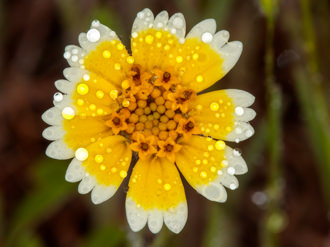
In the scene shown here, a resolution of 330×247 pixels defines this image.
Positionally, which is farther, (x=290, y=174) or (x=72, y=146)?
(x=290, y=174)

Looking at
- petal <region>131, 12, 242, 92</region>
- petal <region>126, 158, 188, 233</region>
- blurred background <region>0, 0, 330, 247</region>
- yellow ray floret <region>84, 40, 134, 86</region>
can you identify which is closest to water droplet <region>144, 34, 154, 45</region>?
petal <region>131, 12, 242, 92</region>

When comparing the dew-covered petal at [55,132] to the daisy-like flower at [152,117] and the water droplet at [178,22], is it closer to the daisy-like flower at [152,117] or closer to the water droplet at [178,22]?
the daisy-like flower at [152,117]

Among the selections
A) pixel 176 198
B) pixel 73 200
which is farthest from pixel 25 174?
pixel 176 198

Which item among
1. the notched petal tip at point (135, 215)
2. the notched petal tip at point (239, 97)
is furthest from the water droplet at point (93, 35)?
the notched petal tip at point (135, 215)

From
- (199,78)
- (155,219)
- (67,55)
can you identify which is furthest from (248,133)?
(67,55)

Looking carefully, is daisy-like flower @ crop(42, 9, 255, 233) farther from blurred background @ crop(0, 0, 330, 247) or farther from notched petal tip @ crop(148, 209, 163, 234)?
blurred background @ crop(0, 0, 330, 247)

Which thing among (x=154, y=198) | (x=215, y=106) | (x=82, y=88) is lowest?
(x=154, y=198)

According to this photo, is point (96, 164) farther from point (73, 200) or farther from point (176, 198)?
point (73, 200)

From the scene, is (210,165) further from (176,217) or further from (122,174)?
(122,174)
